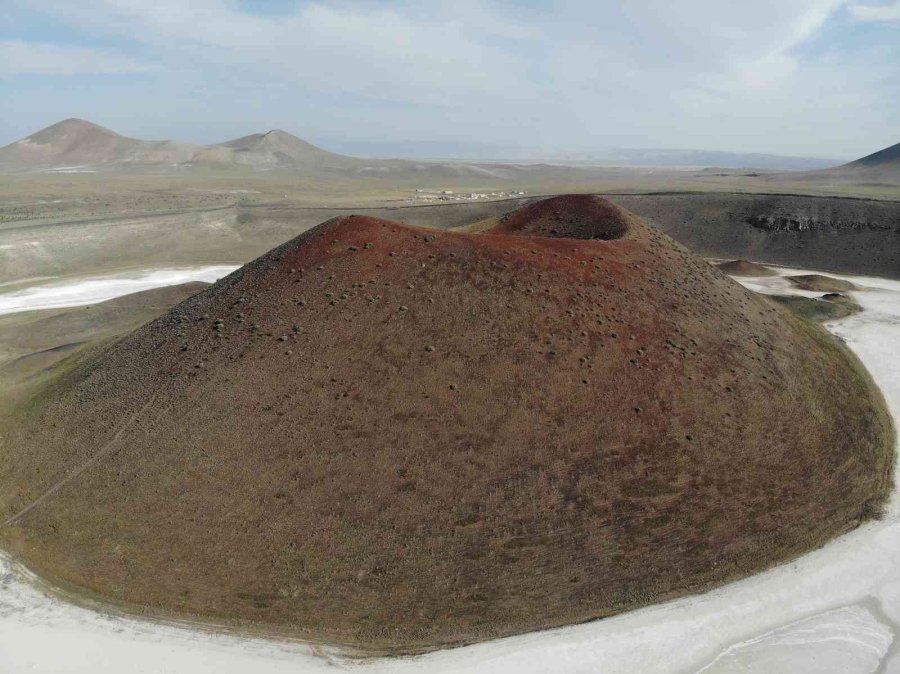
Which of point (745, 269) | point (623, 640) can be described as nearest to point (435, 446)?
point (623, 640)

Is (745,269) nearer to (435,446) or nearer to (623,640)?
(435,446)

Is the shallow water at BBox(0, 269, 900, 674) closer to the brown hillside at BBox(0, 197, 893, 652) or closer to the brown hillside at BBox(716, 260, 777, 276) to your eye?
the brown hillside at BBox(0, 197, 893, 652)

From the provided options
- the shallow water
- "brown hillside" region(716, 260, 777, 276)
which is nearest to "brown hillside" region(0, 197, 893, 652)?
the shallow water

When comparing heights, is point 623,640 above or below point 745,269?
below

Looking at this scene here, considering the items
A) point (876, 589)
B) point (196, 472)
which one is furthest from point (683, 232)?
point (196, 472)

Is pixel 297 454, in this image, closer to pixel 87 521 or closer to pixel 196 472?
pixel 196 472

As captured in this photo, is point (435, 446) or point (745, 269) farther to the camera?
point (745, 269)

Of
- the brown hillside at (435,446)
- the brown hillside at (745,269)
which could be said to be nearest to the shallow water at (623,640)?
the brown hillside at (435,446)
